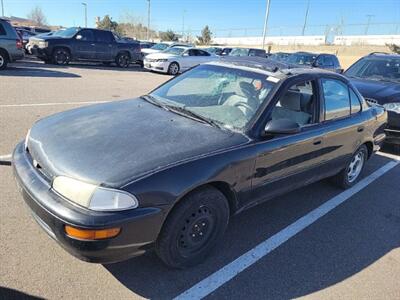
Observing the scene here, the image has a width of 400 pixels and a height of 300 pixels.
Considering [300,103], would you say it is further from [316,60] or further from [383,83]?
[316,60]

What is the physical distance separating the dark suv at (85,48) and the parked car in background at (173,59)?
134 cm

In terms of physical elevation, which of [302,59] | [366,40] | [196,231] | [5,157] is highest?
[366,40]

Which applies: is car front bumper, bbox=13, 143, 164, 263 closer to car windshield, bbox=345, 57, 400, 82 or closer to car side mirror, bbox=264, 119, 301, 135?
car side mirror, bbox=264, 119, 301, 135

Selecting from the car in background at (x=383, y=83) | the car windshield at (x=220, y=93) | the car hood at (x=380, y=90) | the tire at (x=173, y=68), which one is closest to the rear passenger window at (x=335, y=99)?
the car windshield at (x=220, y=93)

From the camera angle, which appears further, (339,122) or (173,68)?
(173,68)

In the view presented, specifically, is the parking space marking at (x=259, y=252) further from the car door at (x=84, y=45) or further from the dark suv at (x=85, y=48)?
the car door at (x=84, y=45)

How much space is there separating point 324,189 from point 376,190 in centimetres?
75

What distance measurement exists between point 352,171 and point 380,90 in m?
2.59

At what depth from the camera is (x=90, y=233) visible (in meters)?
2.37

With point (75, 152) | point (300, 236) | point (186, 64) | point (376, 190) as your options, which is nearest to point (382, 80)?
point (376, 190)

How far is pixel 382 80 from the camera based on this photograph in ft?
25.0

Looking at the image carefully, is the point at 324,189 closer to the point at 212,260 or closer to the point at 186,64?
the point at 212,260

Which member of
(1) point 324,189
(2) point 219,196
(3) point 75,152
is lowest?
(1) point 324,189

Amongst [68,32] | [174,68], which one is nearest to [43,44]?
[68,32]
